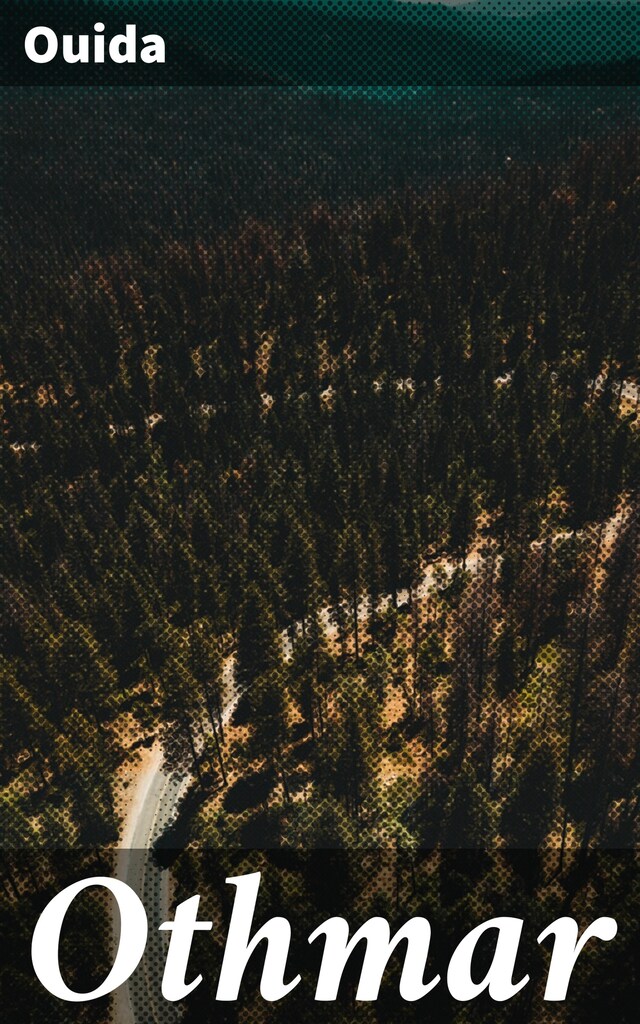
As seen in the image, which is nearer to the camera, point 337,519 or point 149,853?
point 149,853

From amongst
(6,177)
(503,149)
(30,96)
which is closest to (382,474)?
(503,149)

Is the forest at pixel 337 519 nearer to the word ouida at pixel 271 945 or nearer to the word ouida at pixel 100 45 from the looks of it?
the word ouida at pixel 271 945

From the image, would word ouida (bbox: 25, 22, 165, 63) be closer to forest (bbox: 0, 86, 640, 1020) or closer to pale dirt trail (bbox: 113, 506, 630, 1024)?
forest (bbox: 0, 86, 640, 1020)

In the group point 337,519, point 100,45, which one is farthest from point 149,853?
point 100,45

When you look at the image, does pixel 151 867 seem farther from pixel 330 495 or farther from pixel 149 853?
pixel 330 495

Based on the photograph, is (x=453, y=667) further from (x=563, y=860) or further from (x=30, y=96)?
(x=30, y=96)

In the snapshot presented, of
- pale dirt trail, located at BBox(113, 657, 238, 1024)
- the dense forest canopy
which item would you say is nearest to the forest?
the dense forest canopy

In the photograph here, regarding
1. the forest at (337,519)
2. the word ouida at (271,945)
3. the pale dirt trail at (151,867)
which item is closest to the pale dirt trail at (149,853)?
the pale dirt trail at (151,867)
